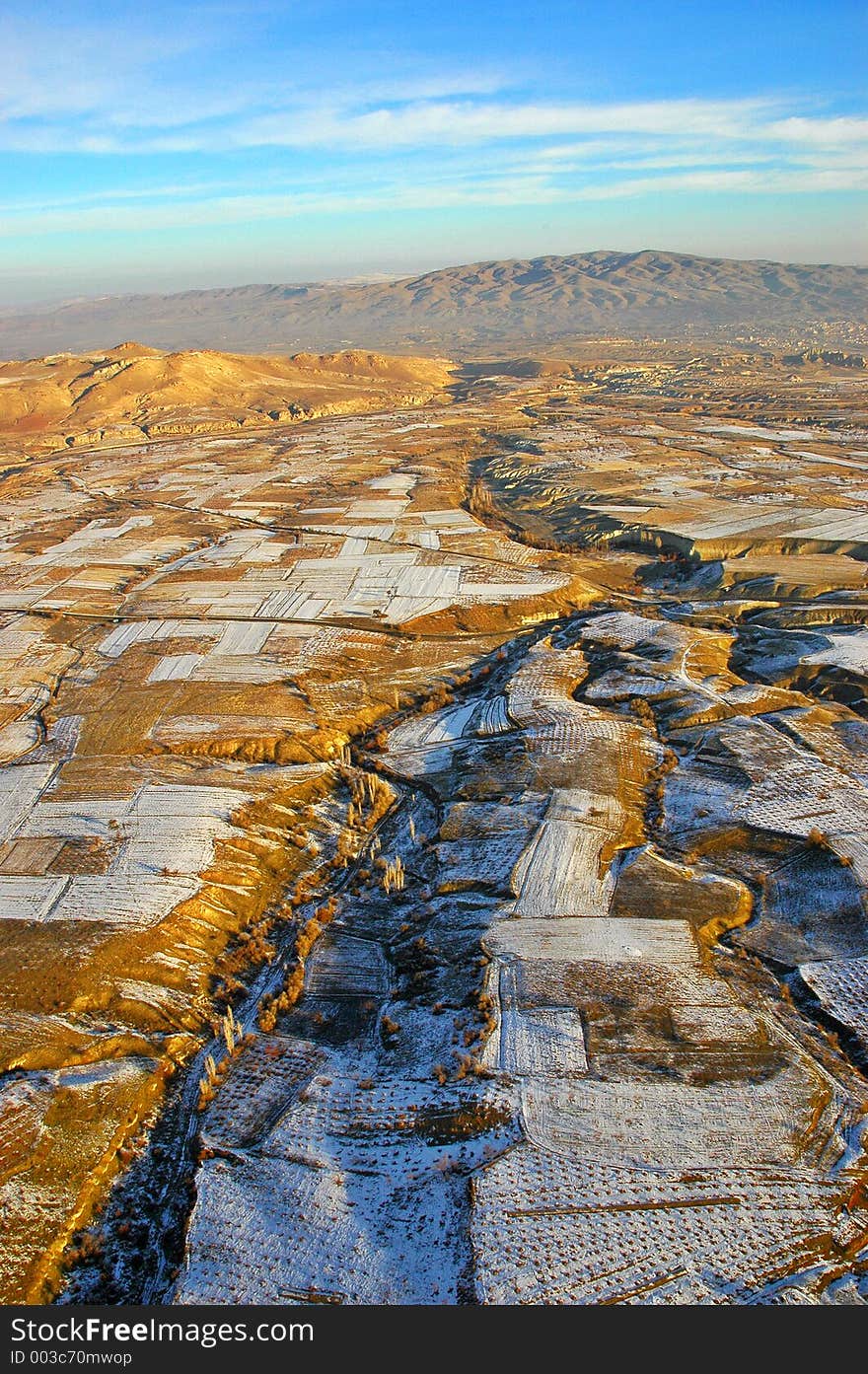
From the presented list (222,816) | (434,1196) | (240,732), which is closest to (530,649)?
(240,732)

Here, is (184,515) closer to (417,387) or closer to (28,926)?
(28,926)

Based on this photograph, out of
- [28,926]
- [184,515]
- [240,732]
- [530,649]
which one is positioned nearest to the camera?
[28,926]

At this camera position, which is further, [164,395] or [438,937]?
[164,395]

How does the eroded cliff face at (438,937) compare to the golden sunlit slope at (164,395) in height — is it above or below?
below

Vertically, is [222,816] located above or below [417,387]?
below

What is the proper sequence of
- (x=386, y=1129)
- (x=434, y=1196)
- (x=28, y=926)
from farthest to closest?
(x=28, y=926), (x=386, y=1129), (x=434, y=1196)
